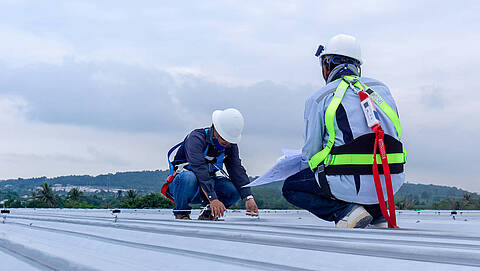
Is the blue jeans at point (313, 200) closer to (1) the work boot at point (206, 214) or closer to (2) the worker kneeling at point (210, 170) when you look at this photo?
(2) the worker kneeling at point (210, 170)

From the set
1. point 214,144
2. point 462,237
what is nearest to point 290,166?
point 214,144

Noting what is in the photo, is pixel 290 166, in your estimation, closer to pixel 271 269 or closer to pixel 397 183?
pixel 397 183

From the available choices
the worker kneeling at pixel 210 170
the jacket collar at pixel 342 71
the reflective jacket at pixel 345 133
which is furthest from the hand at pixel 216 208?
the jacket collar at pixel 342 71

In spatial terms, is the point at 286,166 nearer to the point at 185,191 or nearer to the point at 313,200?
the point at 313,200

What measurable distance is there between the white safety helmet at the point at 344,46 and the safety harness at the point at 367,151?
403 millimetres

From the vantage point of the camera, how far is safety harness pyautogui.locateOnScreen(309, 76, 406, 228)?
3.18 meters

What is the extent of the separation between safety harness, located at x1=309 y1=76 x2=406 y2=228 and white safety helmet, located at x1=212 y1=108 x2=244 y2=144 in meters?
2.08

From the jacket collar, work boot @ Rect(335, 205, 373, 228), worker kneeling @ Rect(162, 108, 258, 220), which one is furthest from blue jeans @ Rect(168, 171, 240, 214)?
work boot @ Rect(335, 205, 373, 228)

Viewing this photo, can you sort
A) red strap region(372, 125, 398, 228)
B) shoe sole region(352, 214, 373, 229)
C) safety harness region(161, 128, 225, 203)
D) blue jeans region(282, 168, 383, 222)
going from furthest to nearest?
1. safety harness region(161, 128, 225, 203)
2. blue jeans region(282, 168, 383, 222)
3. shoe sole region(352, 214, 373, 229)
4. red strap region(372, 125, 398, 228)

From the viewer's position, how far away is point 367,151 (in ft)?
10.7

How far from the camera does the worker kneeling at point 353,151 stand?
Answer: 10.7 feet

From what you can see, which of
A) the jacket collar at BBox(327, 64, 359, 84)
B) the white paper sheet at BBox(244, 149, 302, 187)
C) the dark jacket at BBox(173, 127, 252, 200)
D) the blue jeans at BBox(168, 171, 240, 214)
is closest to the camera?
the jacket collar at BBox(327, 64, 359, 84)

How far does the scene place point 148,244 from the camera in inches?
83.8

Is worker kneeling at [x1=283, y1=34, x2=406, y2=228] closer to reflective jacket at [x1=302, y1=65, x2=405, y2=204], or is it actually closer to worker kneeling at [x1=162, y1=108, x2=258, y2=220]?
reflective jacket at [x1=302, y1=65, x2=405, y2=204]
